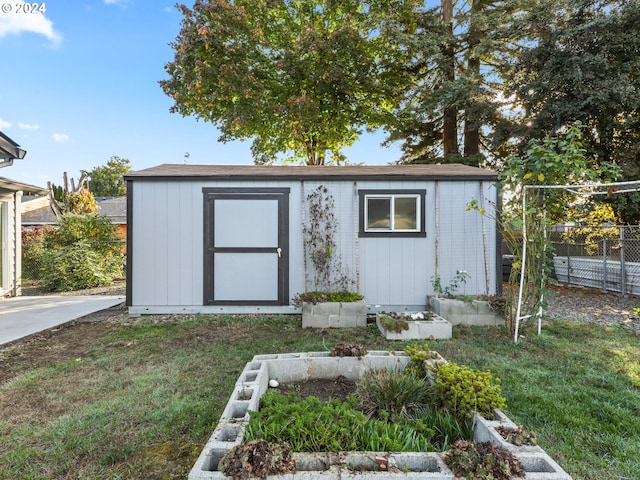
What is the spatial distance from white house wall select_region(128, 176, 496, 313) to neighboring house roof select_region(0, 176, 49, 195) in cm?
358


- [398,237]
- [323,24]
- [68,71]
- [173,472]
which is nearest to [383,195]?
[398,237]

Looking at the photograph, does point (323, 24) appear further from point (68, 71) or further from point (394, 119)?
point (68, 71)

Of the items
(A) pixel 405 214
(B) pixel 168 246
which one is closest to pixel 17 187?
(B) pixel 168 246

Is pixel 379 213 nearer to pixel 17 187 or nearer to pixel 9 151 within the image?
pixel 17 187

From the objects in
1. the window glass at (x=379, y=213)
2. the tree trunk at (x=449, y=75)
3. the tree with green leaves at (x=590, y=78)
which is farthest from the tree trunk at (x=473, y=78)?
the window glass at (x=379, y=213)

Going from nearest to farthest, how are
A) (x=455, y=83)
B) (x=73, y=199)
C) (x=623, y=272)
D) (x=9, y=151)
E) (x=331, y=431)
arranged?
1. (x=331, y=431)
2. (x=623, y=272)
3. (x=9, y=151)
4. (x=455, y=83)
5. (x=73, y=199)

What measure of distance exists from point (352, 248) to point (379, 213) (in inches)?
29.2

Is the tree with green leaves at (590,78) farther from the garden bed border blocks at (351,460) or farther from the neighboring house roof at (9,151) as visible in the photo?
the neighboring house roof at (9,151)

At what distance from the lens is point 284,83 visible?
1195 centimetres

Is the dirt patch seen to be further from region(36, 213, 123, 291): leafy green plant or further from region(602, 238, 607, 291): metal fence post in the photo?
region(36, 213, 123, 291): leafy green plant

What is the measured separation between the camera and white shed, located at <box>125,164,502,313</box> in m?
5.51

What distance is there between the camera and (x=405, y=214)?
5586 mm

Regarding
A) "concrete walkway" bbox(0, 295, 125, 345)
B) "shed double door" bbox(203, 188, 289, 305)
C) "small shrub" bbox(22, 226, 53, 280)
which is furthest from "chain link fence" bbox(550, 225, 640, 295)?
"small shrub" bbox(22, 226, 53, 280)

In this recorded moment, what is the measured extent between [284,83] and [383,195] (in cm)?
838
